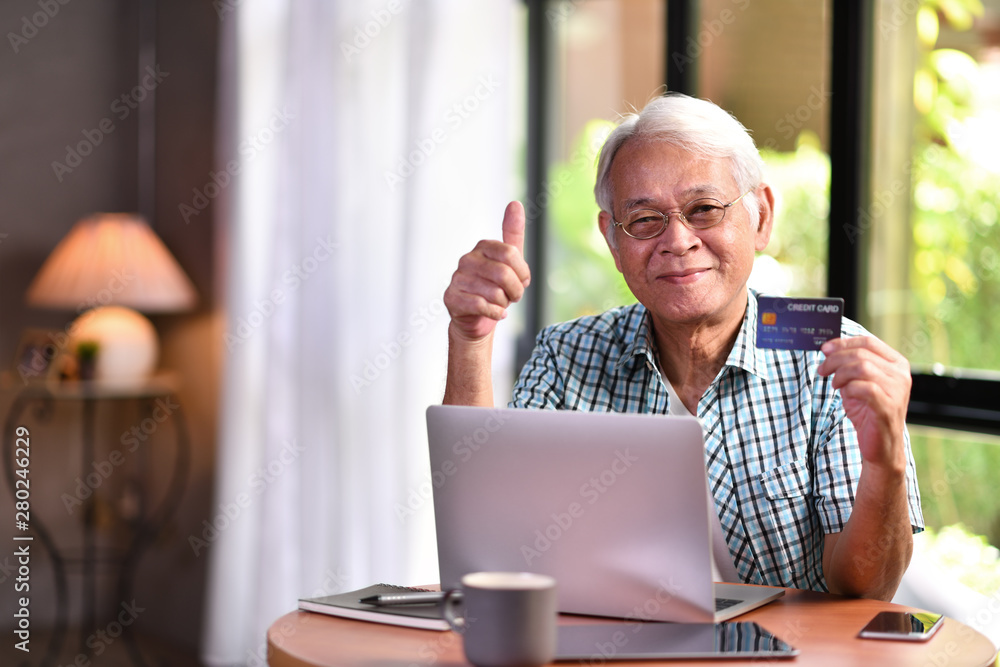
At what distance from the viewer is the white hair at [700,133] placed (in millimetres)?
1584

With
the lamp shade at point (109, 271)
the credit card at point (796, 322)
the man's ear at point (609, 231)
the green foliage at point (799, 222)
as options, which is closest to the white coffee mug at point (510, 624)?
the credit card at point (796, 322)

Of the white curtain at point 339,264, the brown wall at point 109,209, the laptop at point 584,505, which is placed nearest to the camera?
the laptop at point 584,505

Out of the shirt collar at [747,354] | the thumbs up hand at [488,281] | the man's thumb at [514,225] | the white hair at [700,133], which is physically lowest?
the shirt collar at [747,354]

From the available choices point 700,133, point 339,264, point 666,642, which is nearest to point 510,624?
point 666,642

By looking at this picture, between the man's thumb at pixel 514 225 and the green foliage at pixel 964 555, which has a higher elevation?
the man's thumb at pixel 514 225

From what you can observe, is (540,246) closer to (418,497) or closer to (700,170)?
(418,497)

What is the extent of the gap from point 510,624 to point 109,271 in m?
2.59

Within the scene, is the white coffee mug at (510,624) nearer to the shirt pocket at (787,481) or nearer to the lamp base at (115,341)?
the shirt pocket at (787,481)

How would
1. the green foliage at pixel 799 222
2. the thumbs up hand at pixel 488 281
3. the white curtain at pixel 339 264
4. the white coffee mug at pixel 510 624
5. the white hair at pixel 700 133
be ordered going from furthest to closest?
the white curtain at pixel 339 264
the green foliage at pixel 799 222
the white hair at pixel 700 133
the thumbs up hand at pixel 488 281
the white coffee mug at pixel 510 624

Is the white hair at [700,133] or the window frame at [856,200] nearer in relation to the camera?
the white hair at [700,133]

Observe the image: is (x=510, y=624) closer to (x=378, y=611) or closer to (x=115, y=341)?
(x=378, y=611)

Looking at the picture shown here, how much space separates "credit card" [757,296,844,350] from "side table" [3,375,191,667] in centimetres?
250

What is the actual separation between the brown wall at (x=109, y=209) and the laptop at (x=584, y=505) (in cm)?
243

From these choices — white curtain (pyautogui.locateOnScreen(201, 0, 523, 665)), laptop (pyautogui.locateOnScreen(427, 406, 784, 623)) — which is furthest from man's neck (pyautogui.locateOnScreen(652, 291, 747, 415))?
white curtain (pyautogui.locateOnScreen(201, 0, 523, 665))
